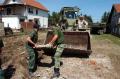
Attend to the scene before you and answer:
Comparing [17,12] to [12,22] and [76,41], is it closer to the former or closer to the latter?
[12,22]

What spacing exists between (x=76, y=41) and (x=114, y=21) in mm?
35185

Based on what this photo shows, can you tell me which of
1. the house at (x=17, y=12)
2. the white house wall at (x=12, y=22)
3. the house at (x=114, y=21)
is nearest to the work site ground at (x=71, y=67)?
the house at (x=114, y=21)

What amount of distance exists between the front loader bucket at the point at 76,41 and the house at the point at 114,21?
2756 centimetres

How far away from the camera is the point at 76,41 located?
11.8 m

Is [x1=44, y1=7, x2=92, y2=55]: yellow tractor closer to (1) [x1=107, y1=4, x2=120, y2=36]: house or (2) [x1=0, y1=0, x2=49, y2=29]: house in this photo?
(1) [x1=107, y1=4, x2=120, y2=36]: house

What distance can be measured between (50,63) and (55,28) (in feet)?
7.82

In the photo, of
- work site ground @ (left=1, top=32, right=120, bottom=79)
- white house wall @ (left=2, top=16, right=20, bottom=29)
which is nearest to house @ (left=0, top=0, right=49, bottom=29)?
white house wall @ (left=2, top=16, right=20, bottom=29)

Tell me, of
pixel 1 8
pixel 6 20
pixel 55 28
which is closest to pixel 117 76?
pixel 55 28

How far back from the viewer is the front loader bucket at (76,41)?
11134 mm

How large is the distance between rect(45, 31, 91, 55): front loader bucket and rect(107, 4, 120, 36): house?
27.6m

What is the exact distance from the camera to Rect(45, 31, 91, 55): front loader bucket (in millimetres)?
11134

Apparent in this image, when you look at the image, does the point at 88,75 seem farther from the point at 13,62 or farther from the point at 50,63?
the point at 13,62

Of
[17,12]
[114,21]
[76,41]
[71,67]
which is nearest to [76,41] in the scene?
[76,41]

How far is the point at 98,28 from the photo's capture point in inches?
1469
